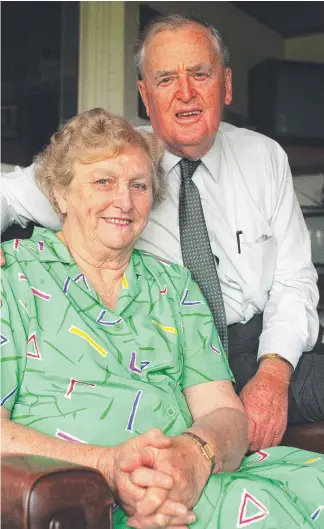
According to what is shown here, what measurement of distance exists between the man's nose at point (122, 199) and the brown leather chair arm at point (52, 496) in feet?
2.29

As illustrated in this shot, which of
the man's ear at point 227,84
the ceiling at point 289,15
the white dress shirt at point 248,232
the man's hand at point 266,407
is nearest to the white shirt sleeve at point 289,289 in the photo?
the white dress shirt at point 248,232

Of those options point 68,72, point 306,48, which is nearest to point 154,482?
point 68,72

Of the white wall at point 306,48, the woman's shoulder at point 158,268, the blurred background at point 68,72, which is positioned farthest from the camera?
the white wall at point 306,48

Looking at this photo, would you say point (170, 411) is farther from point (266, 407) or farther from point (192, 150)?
point (192, 150)

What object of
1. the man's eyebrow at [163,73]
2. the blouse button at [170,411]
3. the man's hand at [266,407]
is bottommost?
the man's hand at [266,407]

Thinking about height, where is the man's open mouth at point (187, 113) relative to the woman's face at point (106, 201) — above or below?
above

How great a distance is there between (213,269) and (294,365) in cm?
36

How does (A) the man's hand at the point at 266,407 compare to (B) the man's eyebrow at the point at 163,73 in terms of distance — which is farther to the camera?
(B) the man's eyebrow at the point at 163,73

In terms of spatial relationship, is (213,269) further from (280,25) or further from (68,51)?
(280,25)

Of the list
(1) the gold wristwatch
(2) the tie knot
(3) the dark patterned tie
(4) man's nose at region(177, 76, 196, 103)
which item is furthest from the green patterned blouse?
(4) man's nose at region(177, 76, 196, 103)

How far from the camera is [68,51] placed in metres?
3.91

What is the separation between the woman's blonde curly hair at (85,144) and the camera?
1724 mm

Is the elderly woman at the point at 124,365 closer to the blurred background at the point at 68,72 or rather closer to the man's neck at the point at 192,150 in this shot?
the man's neck at the point at 192,150

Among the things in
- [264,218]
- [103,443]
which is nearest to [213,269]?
[264,218]
